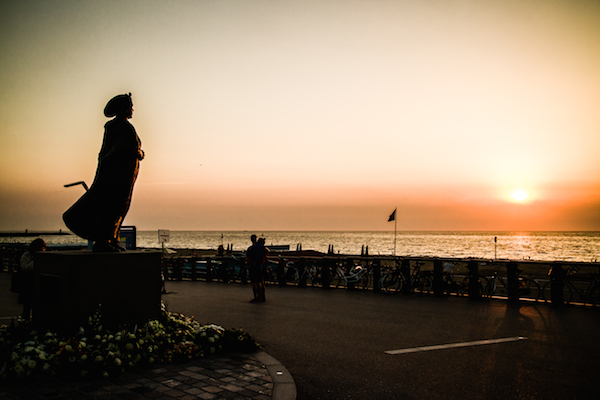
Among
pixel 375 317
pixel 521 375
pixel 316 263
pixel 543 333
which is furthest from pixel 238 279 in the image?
pixel 521 375

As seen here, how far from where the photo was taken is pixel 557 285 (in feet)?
40.2

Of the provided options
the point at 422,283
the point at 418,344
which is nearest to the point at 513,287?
the point at 422,283

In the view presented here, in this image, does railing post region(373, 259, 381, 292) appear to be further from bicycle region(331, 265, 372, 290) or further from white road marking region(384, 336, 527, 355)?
white road marking region(384, 336, 527, 355)

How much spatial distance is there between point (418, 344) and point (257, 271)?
241 inches

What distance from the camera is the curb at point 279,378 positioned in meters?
4.67

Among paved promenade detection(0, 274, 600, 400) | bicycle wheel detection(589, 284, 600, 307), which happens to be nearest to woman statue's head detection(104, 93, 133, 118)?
paved promenade detection(0, 274, 600, 400)

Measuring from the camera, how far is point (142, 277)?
620 cm

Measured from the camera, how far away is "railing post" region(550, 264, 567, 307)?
12.2 m

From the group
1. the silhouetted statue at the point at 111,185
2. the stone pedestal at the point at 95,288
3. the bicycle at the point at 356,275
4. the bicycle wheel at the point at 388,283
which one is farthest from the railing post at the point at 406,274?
the silhouetted statue at the point at 111,185

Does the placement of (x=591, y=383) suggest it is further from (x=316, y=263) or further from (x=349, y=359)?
(x=316, y=263)

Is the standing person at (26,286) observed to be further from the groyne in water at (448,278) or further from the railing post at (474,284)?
the railing post at (474,284)

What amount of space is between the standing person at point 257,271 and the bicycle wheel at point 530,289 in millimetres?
7703

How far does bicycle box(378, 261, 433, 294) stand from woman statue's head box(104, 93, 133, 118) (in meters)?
10.8

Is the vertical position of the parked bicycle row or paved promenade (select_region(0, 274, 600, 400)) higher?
the parked bicycle row
